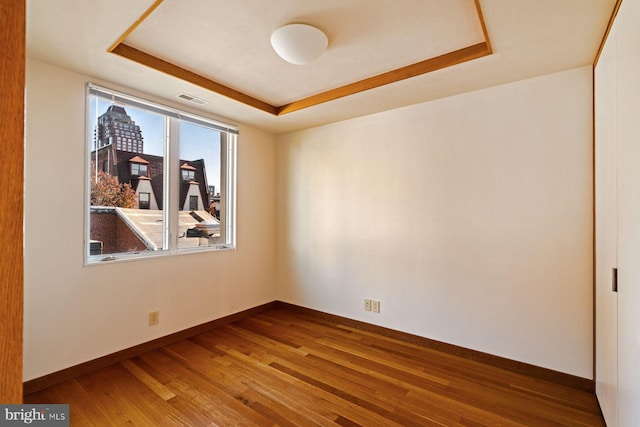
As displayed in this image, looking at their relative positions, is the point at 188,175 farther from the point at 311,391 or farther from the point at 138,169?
the point at 311,391

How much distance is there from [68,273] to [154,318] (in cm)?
82

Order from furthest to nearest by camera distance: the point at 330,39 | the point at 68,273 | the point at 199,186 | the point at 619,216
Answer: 1. the point at 199,186
2. the point at 68,273
3. the point at 330,39
4. the point at 619,216

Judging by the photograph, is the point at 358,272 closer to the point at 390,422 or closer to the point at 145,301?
the point at 390,422

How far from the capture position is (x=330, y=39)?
1.99m

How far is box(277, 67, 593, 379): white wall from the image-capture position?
221 centimetres

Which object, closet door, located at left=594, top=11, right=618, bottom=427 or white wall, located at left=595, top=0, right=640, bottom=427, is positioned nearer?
white wall, located at left=595, top=0, right=640, bottom=427

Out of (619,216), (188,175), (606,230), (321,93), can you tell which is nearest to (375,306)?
(606,230)

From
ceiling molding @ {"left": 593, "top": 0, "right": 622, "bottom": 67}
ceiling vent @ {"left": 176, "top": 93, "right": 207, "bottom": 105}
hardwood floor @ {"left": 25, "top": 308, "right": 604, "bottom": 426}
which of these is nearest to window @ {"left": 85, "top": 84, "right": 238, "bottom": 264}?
ceiling vent @ {"left": 176, "top": 93, "right": 207, "bottom": 105}

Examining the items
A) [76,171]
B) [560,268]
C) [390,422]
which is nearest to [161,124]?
[76,171]

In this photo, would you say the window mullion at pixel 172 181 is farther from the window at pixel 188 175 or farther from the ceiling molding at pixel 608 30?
the ceiling molding at pixel 608 30

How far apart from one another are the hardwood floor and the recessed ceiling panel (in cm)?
245

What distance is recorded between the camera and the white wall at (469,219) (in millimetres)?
2207

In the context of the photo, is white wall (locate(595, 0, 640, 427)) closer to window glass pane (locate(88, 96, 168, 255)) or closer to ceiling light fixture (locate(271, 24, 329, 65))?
ceiling light fixture (locate(271, 24, 329, 65))

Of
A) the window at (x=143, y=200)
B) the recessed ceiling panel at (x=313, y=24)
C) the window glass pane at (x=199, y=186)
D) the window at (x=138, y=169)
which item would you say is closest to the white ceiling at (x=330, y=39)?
the recessed ceiling panel at (x=313, y=24)
